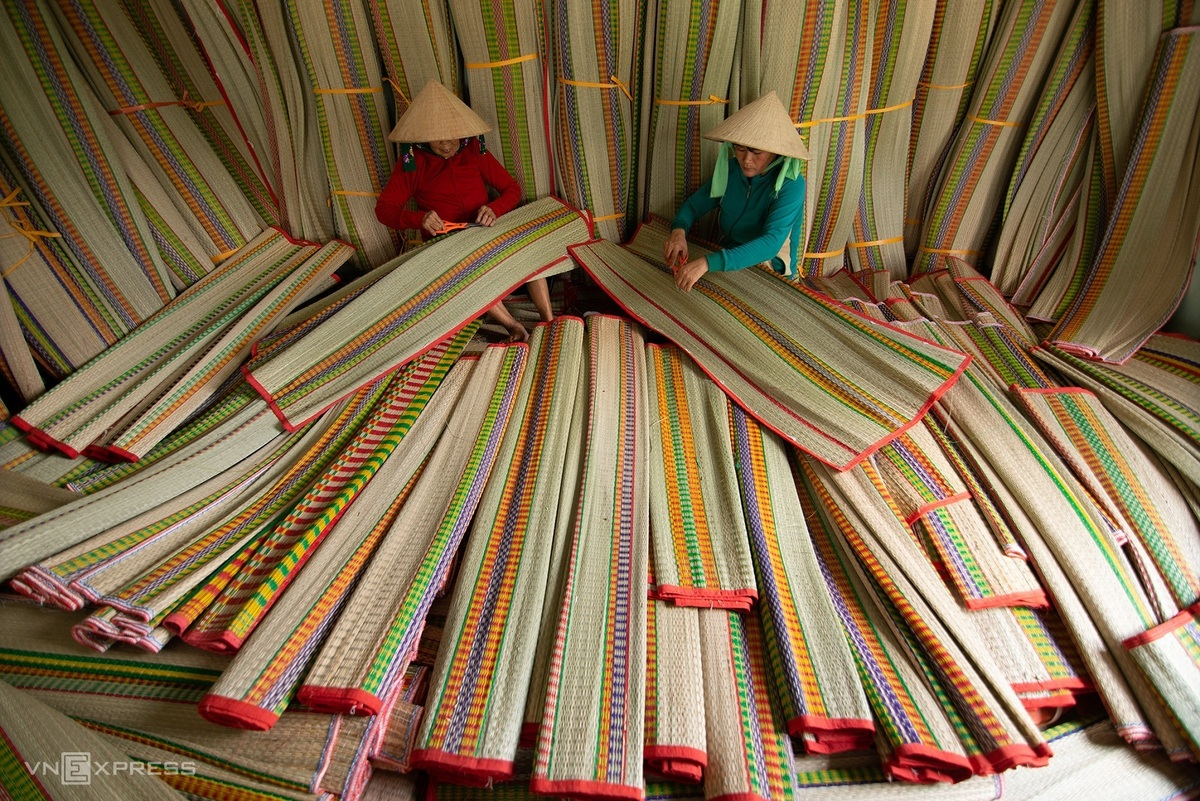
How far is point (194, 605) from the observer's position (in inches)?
54.3

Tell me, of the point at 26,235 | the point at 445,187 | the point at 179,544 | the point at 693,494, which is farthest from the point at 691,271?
the point at 26,235

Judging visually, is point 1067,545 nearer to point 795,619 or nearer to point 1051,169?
point 795,619

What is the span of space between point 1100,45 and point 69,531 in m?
2.99

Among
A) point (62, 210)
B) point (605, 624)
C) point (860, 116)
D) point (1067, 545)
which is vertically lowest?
point (605, 624)

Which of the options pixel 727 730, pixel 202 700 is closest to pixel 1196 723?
pixel 727 730

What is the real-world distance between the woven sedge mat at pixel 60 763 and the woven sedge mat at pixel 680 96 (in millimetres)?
2003

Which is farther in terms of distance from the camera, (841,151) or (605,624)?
(841,151)

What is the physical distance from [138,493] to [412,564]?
0.64 m

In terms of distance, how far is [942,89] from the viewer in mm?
2295

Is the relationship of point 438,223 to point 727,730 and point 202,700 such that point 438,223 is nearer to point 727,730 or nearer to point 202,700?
point 202,700

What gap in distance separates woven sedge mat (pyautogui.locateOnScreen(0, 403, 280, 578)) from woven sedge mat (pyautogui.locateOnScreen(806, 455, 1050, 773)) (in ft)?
4.60

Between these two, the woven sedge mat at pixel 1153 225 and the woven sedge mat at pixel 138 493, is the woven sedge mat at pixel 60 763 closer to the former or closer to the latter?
the woven sedge mat at pixel 138 493

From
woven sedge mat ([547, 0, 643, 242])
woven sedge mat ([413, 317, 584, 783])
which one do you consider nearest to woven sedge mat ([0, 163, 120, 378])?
woven sedge mat ([413, 317, 584, 783])

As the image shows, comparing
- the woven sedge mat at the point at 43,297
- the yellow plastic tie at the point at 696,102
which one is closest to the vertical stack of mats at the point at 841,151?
the yellow plastic tie at the point at 696,102
